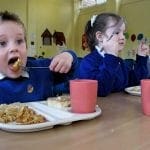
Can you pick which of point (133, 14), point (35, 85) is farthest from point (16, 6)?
point (35, 85)

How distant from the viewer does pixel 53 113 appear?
621 millimetres

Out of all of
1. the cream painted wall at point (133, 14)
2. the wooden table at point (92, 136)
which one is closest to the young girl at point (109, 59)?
the wooden table at point (92, 136)

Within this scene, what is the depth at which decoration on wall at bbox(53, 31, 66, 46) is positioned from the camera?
4777mm

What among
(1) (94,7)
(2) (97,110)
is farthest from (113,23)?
(1) (94,7)

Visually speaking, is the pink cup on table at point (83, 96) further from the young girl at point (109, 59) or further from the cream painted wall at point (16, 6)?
the cream painted wall at point (16, 6)

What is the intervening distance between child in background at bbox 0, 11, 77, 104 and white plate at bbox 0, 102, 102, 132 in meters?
0.23

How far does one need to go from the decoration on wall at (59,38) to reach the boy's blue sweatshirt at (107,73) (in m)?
3.47

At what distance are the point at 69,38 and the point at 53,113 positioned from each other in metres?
Answer: 4.40

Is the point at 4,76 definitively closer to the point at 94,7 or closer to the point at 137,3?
the point at 137,3

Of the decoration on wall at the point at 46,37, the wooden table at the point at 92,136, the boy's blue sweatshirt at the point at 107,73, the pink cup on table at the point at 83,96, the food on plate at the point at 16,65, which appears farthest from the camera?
the decoration on wall at the point at 46,37

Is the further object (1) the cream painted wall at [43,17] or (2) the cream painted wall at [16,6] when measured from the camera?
(1) the cream painted wall at [43,17]

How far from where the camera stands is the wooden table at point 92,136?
433 millimetres

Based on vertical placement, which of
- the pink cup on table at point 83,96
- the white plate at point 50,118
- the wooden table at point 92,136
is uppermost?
the pink cup on table at point 83,96

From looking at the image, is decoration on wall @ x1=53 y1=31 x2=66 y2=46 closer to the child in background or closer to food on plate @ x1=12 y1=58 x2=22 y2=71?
the child in background
